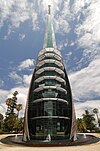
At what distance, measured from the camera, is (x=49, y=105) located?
5325 cm

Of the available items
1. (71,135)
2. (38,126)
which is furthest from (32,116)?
(71,135)

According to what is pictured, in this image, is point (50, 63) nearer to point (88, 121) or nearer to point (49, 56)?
point (49, 56)

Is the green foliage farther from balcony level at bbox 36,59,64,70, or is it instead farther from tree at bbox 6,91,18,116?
balcony level at bbox 36,59,64,70

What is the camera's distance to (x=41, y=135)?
5141 centimetres

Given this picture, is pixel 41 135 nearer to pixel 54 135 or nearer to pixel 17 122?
pixel 54 135

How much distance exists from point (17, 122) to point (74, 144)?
5196 centimetres

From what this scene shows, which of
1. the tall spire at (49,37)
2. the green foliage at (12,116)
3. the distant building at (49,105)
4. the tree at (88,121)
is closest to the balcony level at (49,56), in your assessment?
the distant building at (49,105)

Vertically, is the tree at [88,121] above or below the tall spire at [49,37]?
below

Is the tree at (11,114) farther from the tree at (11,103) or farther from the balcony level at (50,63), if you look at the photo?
the balcony level at (50,63)

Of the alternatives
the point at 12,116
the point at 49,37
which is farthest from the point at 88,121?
the point at 49,37

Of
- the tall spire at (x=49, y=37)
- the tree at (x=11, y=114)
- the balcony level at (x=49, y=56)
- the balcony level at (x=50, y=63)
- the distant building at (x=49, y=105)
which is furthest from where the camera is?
the tree at (x=11, y=114)

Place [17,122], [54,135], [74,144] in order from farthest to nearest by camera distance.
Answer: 1. [17,122]
2. [54,135]
3. [74,144]

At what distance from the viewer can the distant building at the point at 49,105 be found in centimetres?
5181

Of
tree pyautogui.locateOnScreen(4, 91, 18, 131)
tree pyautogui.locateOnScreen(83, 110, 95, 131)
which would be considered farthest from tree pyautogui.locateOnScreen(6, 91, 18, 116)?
tree pyautogui.locateOnScreen(83, 110, 95, 131)
